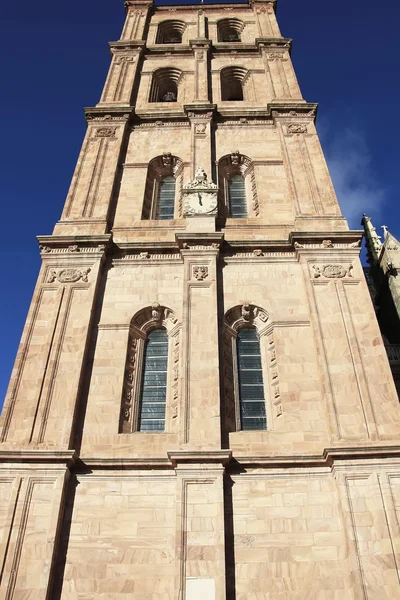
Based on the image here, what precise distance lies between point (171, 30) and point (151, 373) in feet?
75.8

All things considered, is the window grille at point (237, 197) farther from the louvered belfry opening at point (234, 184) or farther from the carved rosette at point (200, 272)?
the carved rosette at point (200, 272)

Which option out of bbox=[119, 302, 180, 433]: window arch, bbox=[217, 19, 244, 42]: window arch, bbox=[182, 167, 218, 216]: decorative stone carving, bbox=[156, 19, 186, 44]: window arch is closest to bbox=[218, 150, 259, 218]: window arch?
bbox=[182, 167, 218, 216]: decorative stone carving

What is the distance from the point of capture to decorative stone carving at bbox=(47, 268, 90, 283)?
14.9 metres

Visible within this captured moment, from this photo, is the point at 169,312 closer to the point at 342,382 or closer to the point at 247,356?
Answer: the point at 247,356

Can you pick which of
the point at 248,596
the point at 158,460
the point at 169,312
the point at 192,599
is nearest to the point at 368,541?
the point at 248,596

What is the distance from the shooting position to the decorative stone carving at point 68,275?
14852mm

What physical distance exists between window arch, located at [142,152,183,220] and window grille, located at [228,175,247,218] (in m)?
1.81

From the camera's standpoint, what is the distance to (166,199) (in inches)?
754

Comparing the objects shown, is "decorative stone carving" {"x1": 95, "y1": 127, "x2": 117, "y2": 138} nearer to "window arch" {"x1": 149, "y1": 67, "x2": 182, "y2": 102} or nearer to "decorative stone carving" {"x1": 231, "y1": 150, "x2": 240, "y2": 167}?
"decorative stone carving" {"x1": 231, "y1": 150, "x2": 240, "y2": 167}

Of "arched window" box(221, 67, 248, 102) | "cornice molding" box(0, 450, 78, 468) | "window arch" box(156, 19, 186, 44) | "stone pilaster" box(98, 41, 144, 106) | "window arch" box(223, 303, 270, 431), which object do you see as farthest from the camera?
"window arch" box(156, 19, 186, 44)

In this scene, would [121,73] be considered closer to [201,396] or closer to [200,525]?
[201,396]

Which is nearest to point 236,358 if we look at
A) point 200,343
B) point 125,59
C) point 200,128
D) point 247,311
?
point 200,343

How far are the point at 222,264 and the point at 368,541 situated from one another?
26.2 feet

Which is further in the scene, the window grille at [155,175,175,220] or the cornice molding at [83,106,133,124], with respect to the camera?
the cornice molding at [83,106,133,124]
